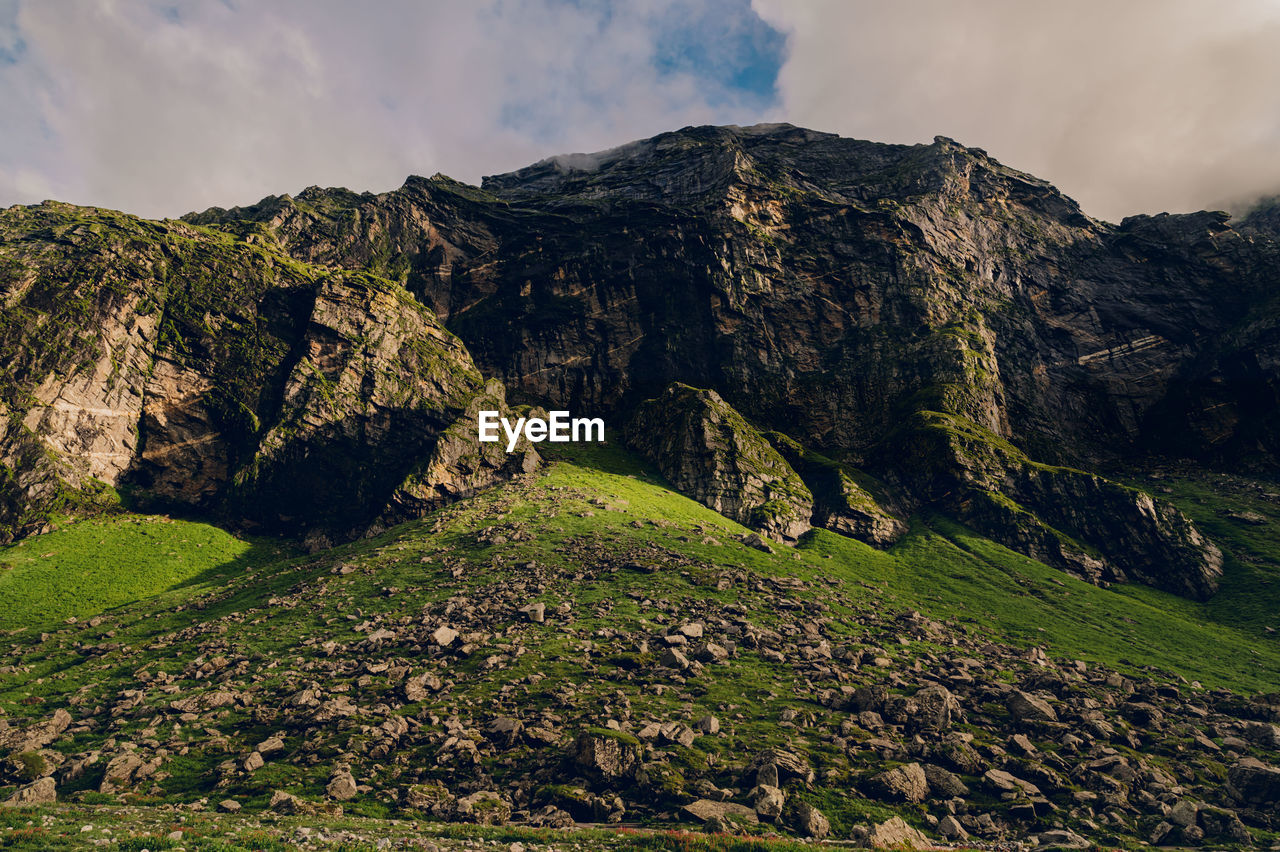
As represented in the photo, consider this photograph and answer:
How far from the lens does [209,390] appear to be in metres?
91.9

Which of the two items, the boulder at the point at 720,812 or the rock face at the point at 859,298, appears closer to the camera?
the boulder at the point at 720,812

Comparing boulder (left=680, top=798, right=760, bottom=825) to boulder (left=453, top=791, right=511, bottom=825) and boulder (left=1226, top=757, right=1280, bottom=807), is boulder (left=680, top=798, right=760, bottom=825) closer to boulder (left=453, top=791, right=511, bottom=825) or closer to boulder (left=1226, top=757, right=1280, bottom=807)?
boulder (left=453, top=791, right=511, bottom=825)

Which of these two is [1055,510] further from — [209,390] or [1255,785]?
[209,390]

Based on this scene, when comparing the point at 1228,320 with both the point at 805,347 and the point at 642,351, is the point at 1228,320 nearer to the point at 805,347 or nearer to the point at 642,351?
the point at 805,347

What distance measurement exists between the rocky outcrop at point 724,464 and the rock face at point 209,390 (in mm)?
29234

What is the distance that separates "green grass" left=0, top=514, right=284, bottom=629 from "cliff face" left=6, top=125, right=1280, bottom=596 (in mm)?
9566

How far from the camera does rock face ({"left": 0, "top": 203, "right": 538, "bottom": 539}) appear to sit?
3076 inches

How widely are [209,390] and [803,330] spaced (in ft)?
432

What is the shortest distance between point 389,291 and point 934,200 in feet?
496

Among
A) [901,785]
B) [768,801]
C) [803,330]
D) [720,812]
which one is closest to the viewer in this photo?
[720,812]

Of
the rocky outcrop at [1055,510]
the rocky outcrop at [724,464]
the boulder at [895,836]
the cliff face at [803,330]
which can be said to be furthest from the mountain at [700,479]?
the boulder at [895,836]

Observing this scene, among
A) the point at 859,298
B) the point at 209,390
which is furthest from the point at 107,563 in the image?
the point at 859,298

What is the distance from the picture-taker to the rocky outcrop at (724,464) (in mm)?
87562

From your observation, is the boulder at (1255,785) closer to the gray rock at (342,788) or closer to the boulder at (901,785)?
the boulder at (901,785)
